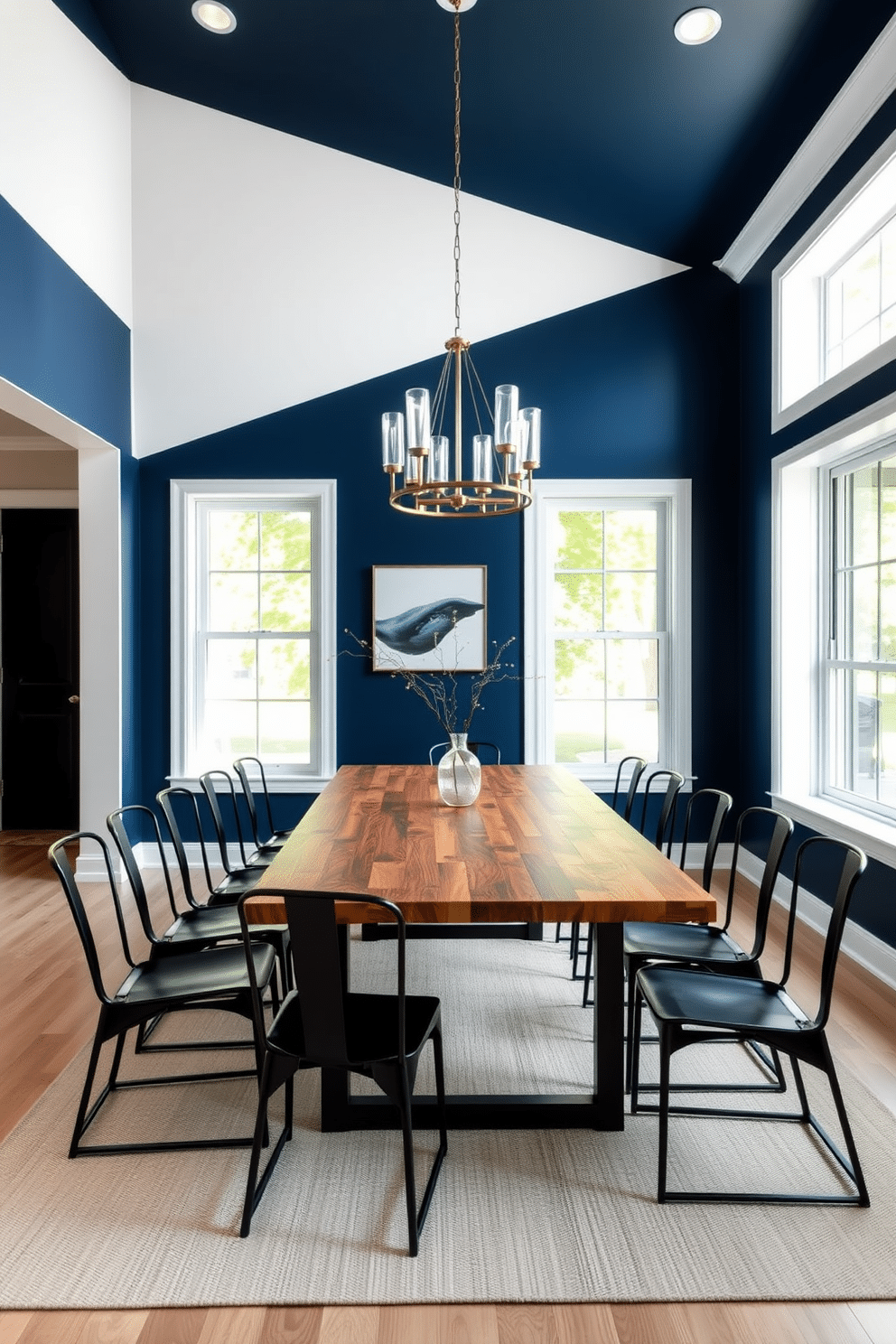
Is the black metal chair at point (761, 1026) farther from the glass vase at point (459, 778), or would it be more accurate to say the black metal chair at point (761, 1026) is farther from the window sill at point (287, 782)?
the window sill at point (287, 782)

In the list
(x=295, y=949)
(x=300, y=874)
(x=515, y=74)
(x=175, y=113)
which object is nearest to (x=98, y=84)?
(x=175, y=113)

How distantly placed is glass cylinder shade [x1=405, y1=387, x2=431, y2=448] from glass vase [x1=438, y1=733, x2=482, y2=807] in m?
1.02

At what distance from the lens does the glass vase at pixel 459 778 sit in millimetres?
3258

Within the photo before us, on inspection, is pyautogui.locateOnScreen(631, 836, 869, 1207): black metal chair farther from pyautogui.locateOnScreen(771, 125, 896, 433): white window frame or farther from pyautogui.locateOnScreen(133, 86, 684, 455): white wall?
pyautogui.locateOnScreen(133, 86, 684, 455): white wall

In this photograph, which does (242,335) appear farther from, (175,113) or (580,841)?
(580,841)

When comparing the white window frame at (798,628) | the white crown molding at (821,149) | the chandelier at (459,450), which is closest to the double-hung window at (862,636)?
the white window frame at (798,628)

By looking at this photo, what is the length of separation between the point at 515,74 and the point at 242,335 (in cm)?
209

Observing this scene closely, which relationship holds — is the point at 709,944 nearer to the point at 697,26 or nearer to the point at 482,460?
the point at 482,460

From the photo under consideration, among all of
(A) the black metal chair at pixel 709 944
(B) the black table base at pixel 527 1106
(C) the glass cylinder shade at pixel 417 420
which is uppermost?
(C) the glass cylinder shade at pixel 417 420

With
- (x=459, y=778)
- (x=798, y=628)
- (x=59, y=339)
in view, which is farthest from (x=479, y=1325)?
(x=59, y=339)

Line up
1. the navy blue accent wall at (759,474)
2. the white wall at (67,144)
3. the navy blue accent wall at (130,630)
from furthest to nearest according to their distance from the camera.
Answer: the navy blue accent wall at (130,630), the navy blue accent wall at (759,474), the white wall at (67,144)

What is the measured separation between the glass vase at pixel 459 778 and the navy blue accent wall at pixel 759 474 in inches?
77.9

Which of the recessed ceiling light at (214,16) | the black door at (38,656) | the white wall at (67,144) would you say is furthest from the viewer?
the black door at (38,656)

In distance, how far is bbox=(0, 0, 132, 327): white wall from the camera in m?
3.76
